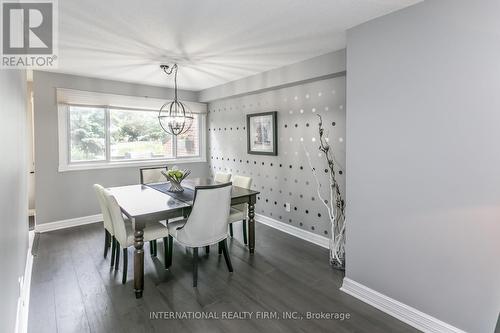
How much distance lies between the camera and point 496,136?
1665 millimetres

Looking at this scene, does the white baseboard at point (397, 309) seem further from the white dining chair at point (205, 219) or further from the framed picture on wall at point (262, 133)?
the framed picture on wall at point (262, 133)

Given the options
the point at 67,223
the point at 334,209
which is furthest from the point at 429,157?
the point at 67,223

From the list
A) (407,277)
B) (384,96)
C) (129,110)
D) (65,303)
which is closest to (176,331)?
(65,303)

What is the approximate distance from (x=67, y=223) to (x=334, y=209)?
414 centimetres

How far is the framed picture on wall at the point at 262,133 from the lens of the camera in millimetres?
4176

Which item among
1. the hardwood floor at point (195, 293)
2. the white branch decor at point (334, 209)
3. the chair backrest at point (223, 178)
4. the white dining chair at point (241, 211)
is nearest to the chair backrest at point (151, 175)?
the chair backrest at point (223, 178)

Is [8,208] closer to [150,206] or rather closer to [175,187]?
[150,206]

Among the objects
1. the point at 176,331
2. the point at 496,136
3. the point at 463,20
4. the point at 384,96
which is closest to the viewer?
the point at 496,136

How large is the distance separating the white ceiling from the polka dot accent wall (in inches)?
21.4

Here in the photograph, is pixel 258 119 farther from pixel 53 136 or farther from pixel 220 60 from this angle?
pixel 53 136

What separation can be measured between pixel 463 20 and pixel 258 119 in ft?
9.75

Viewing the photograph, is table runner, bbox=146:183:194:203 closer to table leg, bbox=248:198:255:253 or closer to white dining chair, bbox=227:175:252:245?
white dining chair, bbox=227:175:252:245

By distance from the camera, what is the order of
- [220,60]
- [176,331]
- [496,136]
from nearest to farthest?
1. [496,136]
2. [176,331]
3. [220,60]

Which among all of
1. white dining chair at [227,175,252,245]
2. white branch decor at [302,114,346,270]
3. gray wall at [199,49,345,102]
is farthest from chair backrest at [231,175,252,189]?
gray wall at [199,49,345,102]
